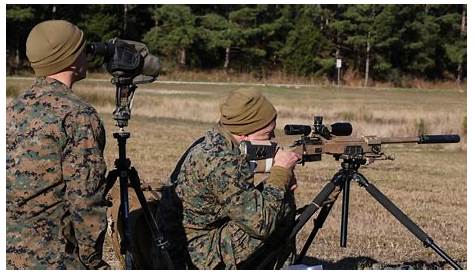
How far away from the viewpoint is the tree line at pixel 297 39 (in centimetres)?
4916

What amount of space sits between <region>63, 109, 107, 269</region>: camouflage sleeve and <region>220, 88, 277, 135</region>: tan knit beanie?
1022 mm

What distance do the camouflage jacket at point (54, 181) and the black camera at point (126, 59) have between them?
0.62 metres

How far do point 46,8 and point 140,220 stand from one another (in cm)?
4079

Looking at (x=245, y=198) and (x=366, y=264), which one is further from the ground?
(x=245, y=198)

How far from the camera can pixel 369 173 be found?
14406mm

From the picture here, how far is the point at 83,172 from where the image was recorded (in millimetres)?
3912

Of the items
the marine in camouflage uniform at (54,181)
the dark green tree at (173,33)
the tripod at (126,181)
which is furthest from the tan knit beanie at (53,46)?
the dark green tree at (173,33)

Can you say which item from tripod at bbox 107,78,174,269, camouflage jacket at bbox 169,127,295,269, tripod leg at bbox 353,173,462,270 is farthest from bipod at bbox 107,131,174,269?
tripod leg at bbox 353,173,462,270

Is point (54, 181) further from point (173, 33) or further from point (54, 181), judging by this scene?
point (173, 33)

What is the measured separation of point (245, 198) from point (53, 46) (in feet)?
4.24

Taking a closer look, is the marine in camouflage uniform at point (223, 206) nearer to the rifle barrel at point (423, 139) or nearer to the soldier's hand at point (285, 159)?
the soldier's hand at point (285, 159)

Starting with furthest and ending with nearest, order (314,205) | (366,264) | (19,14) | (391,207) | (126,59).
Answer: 1. (19,14)
2. (366,264)
3. (391,207)
4. (314,205)
5. (126,59)

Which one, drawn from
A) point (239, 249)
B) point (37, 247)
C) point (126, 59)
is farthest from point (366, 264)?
point (37, 247)
